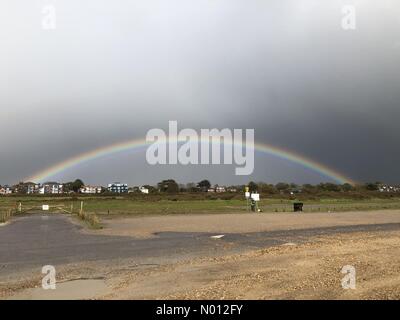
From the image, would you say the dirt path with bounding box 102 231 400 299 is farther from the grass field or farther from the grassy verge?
the grass field

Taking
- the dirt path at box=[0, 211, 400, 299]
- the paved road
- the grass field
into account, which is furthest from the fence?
the dirt path at box=[0, 211, 400, 299]

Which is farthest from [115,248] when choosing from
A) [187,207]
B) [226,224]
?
[187,207]

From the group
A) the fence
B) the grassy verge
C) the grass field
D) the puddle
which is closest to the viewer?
the puddle

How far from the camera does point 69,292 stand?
419 inches

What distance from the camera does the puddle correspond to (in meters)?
10.1

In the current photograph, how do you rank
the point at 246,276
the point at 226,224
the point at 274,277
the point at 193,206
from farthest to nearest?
the point at 193,206, the point at 226,224, the point at 246,276, the point at 274,277

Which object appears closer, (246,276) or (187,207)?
(246,276)

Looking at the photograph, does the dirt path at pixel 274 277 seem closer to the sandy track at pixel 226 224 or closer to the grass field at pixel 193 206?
the sandy track at pixel 226 224

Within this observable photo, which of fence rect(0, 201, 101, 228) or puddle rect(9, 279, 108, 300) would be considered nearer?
puddle rect(9, 279, 108, 300)

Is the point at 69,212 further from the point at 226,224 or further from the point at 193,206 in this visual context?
the point at 226,224

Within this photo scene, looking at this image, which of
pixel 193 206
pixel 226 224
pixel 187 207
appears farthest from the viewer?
pixel 193 206

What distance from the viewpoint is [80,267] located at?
48.3ft
